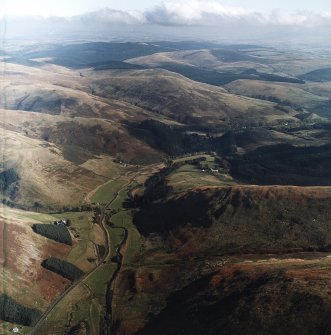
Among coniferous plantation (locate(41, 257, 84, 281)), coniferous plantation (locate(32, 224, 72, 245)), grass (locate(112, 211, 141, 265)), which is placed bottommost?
grass (locate(112, 211, 141, 265))

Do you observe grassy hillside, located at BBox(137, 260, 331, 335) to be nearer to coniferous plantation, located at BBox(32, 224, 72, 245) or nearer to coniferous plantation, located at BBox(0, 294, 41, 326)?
coniferous plantation, located at BBox(0, 294, 41, 326)

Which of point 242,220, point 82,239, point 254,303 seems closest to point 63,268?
point 82,239

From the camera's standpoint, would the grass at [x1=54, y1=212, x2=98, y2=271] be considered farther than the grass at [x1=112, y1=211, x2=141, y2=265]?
No

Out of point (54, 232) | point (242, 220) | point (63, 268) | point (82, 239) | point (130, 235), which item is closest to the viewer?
point (63, 268)

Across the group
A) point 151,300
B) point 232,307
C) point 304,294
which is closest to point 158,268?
point 151,300

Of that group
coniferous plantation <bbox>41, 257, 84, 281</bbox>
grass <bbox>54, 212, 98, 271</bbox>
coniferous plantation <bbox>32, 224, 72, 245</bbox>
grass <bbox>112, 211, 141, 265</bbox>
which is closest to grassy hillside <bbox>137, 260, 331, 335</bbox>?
coniferous plantation <bbox>41, 257, 84, 281</bbox>

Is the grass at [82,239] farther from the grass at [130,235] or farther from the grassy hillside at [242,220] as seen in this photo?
the grassy hillside at [242,220]

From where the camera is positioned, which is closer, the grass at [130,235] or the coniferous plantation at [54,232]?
the grass at [130,235]

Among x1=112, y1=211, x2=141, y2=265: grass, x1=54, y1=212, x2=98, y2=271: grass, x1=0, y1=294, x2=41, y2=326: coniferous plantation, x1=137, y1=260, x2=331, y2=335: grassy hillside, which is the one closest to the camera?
x1=137, y1=260, x2=331, y2=335: grassy hillside

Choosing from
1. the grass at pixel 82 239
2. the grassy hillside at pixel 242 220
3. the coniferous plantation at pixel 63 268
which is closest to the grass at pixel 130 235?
the grassy hillside at pixel 242 220

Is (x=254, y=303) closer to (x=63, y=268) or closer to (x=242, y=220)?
(x=63, y=268)

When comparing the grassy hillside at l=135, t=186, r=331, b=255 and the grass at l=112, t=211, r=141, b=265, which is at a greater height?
the grassy hillside at l=135, t=186, r=331, b=255
